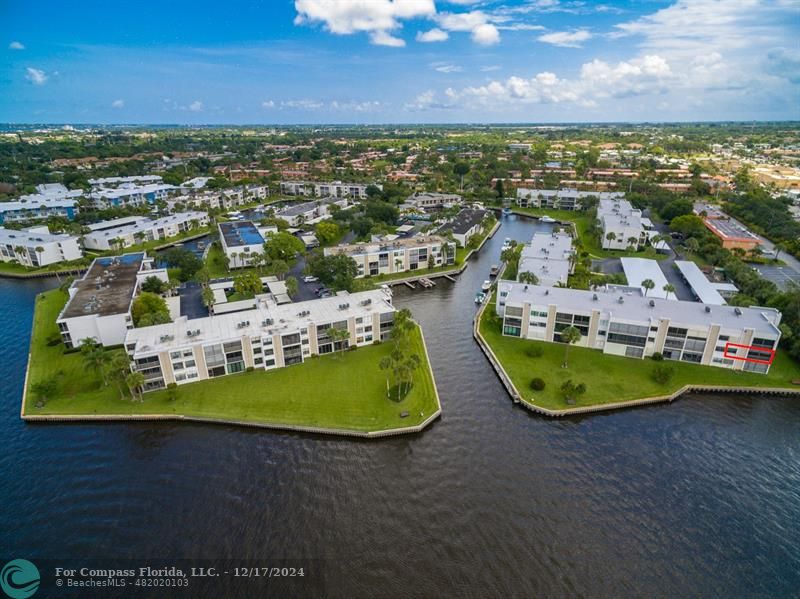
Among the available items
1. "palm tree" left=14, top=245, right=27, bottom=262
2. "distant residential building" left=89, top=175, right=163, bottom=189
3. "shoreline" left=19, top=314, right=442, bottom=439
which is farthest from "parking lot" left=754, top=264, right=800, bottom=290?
"distant residential building" left=89, top=175, right=163, bottom=189

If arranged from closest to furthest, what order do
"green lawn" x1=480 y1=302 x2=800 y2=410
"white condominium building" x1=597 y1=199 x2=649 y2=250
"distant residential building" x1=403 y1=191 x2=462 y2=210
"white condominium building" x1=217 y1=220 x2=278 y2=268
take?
"green lawn" x1=480 y1=302 x2=800 y2=410 → "white condominium building" x1=217 y1=220 x2=278 y2=268 → "white condominium building" x1=597 y1=199 x2=649 y2=250 → "distant residential building" x1=403 y1=191 x2=462 y2=210

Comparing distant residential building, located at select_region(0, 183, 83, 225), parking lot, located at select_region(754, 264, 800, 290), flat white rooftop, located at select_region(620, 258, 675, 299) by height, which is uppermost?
distant residential building, located at select_region(0, 183, 83, 225)

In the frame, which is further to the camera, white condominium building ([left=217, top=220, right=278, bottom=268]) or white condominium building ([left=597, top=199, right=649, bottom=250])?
white condominium building ([left=597, top=199, right=649, bottom=250])

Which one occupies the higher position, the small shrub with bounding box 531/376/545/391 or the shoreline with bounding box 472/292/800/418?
the small shrub with bounding box 531/376/545/391

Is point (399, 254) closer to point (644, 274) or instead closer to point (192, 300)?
point (192, 300)

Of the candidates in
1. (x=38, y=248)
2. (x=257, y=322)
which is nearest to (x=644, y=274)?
(x=257, y=322)

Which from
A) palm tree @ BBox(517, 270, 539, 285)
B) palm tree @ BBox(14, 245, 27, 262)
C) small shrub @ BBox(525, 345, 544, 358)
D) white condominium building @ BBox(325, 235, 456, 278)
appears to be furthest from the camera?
palm tree @ BBox(14, 245, 27, 262)

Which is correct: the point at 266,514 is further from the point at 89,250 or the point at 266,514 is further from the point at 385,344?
the point at 89,250

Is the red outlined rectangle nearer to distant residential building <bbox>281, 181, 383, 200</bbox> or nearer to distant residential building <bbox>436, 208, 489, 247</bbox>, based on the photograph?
distant residential building <bbox>436, 208, 489, 247</bbox>
